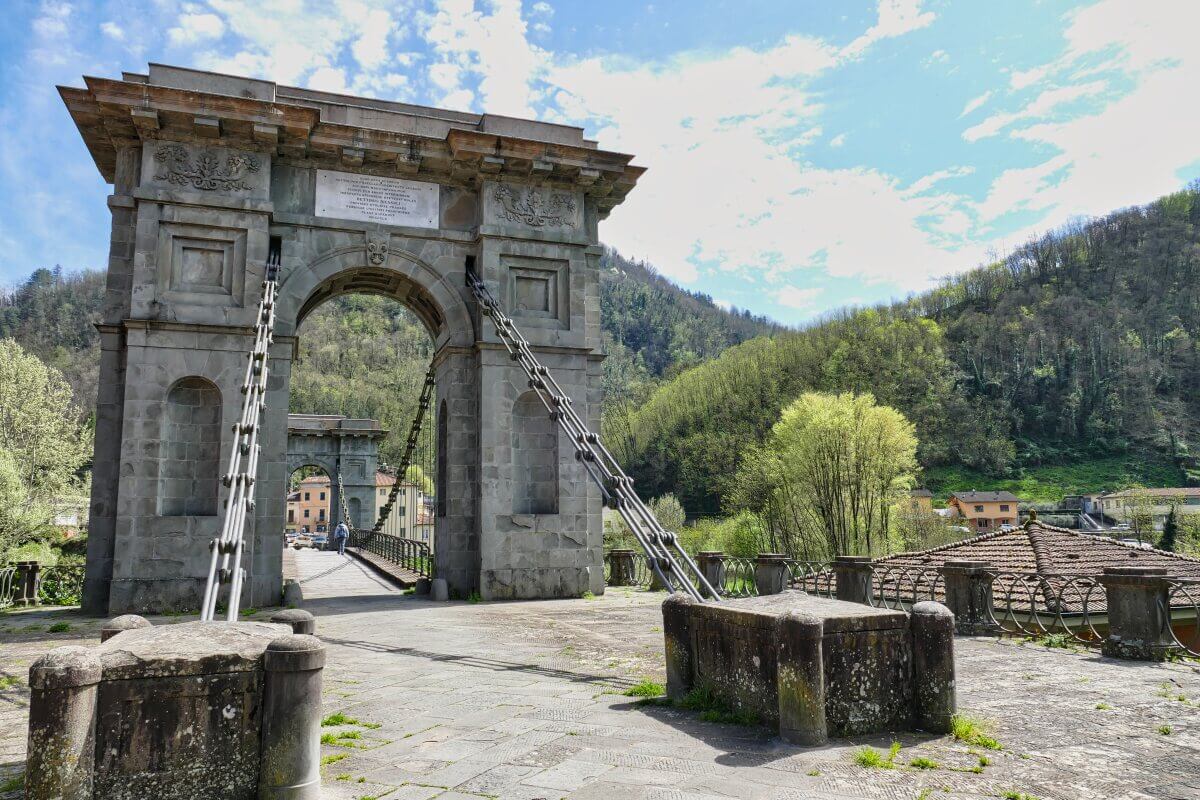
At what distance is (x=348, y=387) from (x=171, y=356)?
5640 centimetres

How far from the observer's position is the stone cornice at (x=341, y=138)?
34.8ft

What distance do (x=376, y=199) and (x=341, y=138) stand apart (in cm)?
99

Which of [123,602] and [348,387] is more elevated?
[348,387]

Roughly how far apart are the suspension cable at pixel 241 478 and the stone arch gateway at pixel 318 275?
0.56m

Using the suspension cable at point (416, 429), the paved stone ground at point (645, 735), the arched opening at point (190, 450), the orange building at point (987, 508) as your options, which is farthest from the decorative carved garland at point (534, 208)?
the orange building at point (987, 508)

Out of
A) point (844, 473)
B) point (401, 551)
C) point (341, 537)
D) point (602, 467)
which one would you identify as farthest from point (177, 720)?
point (844, 473)

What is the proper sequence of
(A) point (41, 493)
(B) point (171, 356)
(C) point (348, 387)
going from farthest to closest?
(C) point (348, 387)
(A) point (41, 493)
(B) point (171, 356)

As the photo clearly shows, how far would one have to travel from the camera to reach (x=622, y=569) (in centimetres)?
1445

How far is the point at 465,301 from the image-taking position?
486 inches

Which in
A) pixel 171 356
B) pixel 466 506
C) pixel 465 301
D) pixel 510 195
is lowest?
pixel 466 506

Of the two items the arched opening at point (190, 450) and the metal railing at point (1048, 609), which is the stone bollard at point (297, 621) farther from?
the arched opening at point (190, 450)

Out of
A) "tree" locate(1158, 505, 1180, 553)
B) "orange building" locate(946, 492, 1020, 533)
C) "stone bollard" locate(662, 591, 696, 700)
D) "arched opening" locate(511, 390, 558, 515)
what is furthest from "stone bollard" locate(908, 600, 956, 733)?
"orange building" locate(946, 492, 1020, 533)

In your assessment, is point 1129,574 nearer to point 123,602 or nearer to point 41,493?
point 123,602

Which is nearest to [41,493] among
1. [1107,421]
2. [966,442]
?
[966,442]
